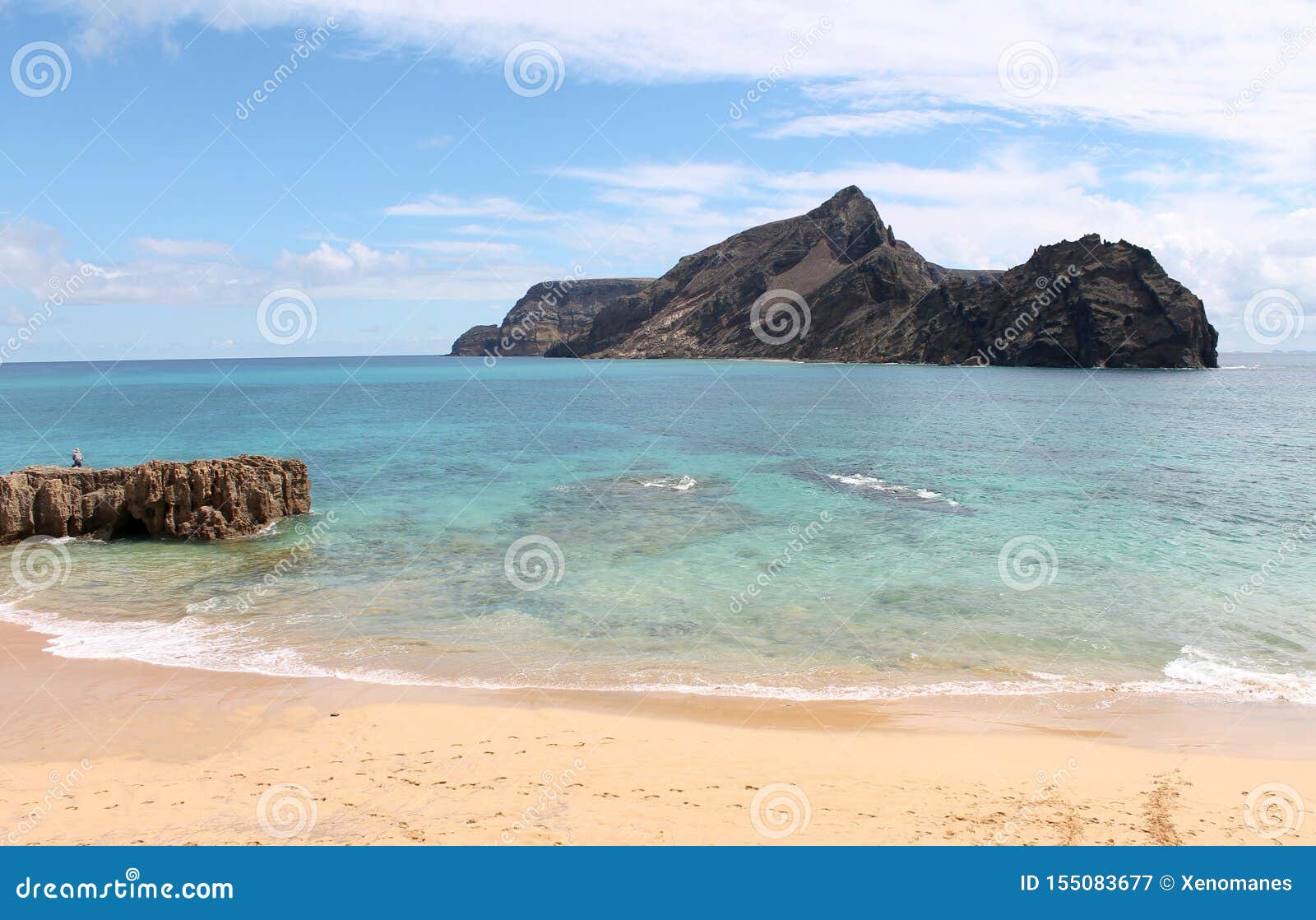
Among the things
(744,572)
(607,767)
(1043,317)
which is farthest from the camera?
(1043,317)

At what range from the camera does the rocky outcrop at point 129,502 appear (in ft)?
69.1

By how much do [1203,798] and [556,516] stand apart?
18.2 metres

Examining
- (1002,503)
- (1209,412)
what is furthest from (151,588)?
(1209,412)

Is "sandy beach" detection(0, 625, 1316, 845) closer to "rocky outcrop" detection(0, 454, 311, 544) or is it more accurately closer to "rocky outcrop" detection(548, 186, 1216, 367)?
"rocky outcrop" detection(0, 454, 311, 544)

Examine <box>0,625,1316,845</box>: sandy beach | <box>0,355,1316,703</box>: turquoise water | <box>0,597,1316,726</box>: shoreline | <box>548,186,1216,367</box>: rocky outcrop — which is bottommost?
<box>0,625,1316,845</box>: sandy beach

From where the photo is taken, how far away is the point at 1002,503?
82.5ft

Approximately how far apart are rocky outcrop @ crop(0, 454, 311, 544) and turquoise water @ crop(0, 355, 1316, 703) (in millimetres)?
930

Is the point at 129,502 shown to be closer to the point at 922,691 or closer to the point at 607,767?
the point at 607,767

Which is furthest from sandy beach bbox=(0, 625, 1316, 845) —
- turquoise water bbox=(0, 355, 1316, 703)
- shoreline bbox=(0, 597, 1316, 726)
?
turquoise water bbox=(0, 355, 1316, 703)

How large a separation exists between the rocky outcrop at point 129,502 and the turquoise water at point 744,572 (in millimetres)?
930

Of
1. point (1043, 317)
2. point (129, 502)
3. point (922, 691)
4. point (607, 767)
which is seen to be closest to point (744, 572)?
point (922, 691)

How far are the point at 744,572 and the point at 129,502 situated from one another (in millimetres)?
17551

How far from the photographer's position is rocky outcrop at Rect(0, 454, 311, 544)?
69.1ft

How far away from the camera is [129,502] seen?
21.5 m
